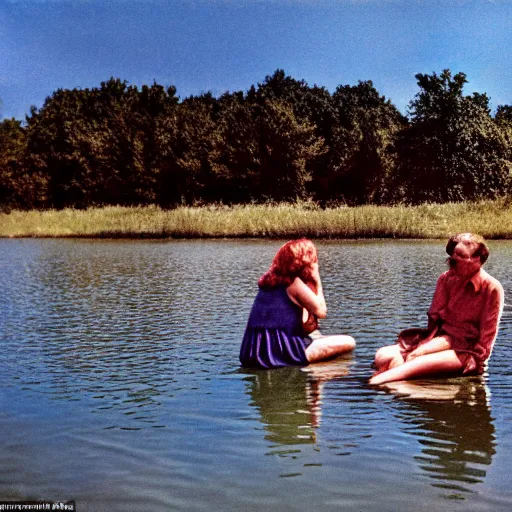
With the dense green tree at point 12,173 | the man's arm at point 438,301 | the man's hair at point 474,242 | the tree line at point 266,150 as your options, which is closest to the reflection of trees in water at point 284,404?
the man's arm at point 438,301

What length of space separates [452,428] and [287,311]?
2.09 meters

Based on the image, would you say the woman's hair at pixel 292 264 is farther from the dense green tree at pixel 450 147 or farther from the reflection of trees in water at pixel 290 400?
the dense green tree at pixel 450 147

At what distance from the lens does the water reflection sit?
469 centimetres

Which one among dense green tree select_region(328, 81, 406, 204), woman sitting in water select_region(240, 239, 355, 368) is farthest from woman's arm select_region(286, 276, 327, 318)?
dense green tree select_region(328, 81, 406, 204)

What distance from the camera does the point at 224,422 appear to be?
4.98 m

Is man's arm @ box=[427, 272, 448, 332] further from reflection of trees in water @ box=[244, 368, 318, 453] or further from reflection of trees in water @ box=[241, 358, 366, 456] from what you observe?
reflection of trees in water @ box=[244, 368, 318, 453]

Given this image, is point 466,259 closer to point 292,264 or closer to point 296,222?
point 292,264

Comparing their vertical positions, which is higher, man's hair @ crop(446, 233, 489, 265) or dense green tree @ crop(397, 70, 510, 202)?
dense green tree @ crop(397, 70, 510, 202)

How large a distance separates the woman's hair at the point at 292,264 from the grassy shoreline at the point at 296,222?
20976 millimetres

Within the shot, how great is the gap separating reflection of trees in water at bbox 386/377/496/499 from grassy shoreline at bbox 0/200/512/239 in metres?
21.5

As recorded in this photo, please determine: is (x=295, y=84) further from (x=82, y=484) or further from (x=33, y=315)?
(x=82, y=484)

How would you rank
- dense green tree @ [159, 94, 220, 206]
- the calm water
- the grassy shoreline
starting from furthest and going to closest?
dense green tree @ [159, 94, 220, 206] < the grassy shoreline < the calm water

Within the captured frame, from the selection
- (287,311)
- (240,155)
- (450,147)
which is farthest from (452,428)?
(240,155)

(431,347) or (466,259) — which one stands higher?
(466,259)
